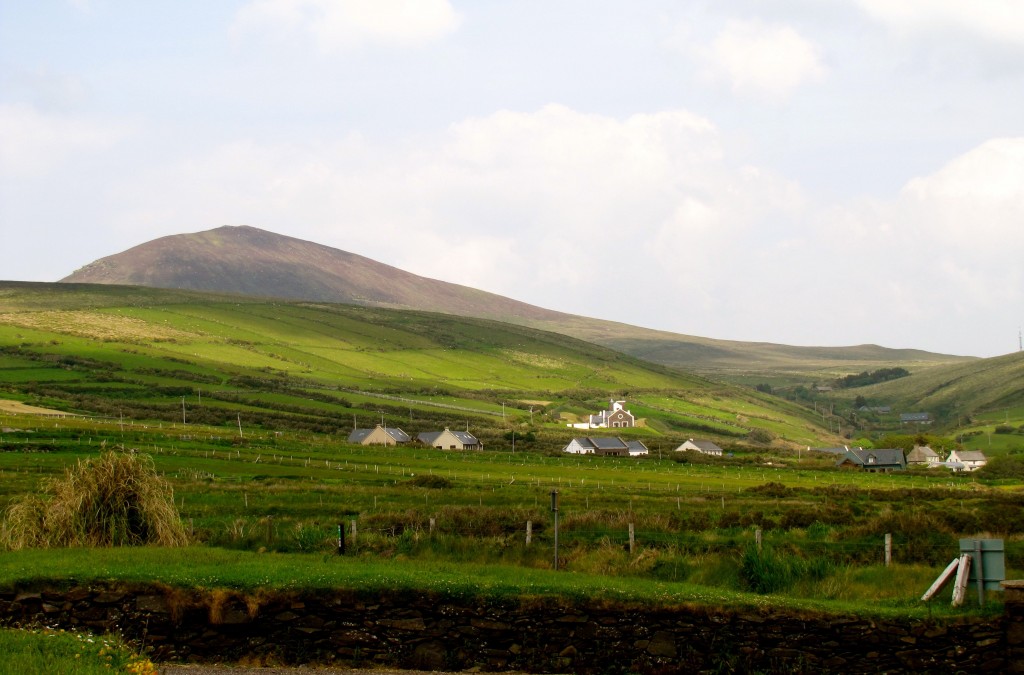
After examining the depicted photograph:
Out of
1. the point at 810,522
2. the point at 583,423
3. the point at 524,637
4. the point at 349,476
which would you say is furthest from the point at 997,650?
the point at 583,423

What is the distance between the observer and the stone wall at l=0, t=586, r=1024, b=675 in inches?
639

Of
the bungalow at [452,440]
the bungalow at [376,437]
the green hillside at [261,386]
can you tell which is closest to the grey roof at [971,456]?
the green hillside at [261,386]

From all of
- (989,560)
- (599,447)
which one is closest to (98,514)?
(989,560)

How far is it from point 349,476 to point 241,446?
18.5 metres

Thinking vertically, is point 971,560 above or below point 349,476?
above

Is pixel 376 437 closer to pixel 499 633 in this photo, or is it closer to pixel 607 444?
pixel 607 444

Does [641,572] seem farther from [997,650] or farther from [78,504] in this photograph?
[78,504]

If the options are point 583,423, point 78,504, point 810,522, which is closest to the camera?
point 78,504

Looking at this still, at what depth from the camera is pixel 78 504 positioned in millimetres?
22203

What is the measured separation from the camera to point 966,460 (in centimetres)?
13012

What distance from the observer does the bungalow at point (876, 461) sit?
11744cm

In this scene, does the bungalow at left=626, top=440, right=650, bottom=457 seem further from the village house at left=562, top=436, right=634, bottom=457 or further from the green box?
the green box

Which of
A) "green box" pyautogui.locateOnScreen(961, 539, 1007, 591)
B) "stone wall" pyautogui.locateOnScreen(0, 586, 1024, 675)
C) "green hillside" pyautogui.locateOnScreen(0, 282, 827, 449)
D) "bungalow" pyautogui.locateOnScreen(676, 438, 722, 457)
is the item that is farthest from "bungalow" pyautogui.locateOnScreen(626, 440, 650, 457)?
"stone wall" pyautogui.locateOnScreen(0, 586, 1024, 675)

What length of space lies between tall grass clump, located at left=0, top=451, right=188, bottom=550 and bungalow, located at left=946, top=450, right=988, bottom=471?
116145 mm
